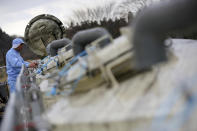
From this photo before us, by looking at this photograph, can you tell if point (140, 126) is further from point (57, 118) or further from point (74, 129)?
point (57, 118)

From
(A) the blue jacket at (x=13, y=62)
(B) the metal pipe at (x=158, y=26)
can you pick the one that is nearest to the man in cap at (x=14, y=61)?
(A) the blue jacket at (x=13, y=62)

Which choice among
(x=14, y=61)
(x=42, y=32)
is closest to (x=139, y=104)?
(x=14, y=61)

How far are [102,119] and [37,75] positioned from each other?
5.66 m

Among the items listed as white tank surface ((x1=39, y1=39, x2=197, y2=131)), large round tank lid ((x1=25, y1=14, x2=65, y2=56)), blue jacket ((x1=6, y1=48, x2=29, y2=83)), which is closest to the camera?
white tank surface ((x1=39, y1=39, x2=197, y2=131))

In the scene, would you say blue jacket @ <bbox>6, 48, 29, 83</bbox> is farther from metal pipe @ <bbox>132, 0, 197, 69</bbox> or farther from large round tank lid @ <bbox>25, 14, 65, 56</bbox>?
large round tank lid @ <bbox>25, 14, 65, 56</bbox>

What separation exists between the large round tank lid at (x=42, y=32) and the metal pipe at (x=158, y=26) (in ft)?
45.0

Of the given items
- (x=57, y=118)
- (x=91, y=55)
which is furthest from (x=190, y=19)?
(x=57, y=118)

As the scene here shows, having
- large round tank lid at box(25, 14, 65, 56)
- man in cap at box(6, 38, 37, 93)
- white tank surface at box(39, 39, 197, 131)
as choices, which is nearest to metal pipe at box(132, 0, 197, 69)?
white tank surface at box(39, 39, 197, 131)

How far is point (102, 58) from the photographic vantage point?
429 centimetres

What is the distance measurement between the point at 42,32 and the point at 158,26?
1401 cm

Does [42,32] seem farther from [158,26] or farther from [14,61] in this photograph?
[158,26]

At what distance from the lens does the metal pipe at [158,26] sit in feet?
9.98

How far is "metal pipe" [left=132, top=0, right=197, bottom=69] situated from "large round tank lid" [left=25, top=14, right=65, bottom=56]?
13.7m

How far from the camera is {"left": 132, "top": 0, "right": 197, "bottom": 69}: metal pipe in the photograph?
3.04 meters
